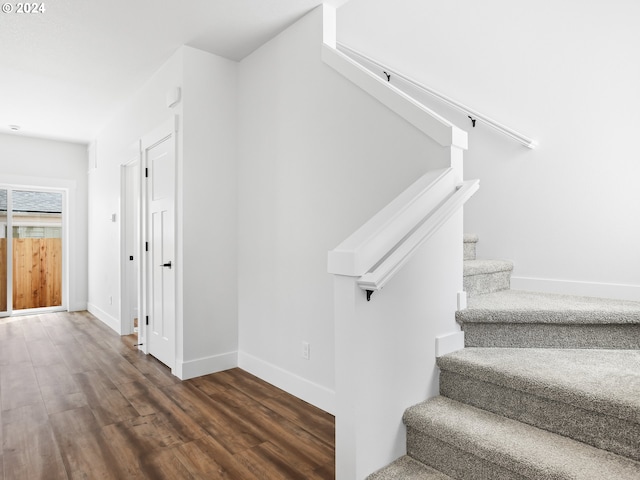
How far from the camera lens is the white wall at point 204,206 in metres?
3.06

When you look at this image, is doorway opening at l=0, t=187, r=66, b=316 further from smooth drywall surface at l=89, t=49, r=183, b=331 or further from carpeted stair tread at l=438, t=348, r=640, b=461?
carpeted stair tread at l=438, t=348, r=640, b=461

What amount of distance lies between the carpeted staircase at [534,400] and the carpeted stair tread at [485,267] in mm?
199

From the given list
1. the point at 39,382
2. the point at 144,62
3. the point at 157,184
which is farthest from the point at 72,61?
the point at 39,382

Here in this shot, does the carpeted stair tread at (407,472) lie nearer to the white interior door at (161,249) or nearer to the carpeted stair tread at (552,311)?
the carpeted stair tread at (552,311)

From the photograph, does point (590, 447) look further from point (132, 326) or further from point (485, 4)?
point (132, 326)

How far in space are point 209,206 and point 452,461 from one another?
2503 mm

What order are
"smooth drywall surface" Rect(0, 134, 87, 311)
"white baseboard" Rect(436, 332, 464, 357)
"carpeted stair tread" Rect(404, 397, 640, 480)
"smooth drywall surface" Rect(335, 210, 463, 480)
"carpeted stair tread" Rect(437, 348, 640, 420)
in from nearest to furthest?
"carpeted stair tread" Rect(404, 397, 640, 480)
"carpeted stair tread" Rect(437, 348, 640, 420)
"smooth drywall surface" Rect(335, 210, 463, 480)
"white baseboard" Rect(436, 332, 464, 357)
"smooth drywall surface" Rect(0, 134, 87, 311)

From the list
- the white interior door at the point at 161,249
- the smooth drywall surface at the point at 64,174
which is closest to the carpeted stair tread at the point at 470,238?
the white interior door at the point at 161,249

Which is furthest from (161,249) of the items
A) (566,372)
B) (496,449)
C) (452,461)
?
(566,372)

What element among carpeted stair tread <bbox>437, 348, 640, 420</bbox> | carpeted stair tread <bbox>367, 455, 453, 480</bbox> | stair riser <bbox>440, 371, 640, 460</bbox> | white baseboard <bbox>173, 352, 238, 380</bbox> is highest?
carpeted stair tread <bbox>437, 348, 640, 420</bbox>

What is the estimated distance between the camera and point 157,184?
11.7 ft

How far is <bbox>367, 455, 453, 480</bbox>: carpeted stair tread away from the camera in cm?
149

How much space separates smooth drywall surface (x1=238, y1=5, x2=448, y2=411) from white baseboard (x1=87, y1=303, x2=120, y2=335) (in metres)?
2.26
